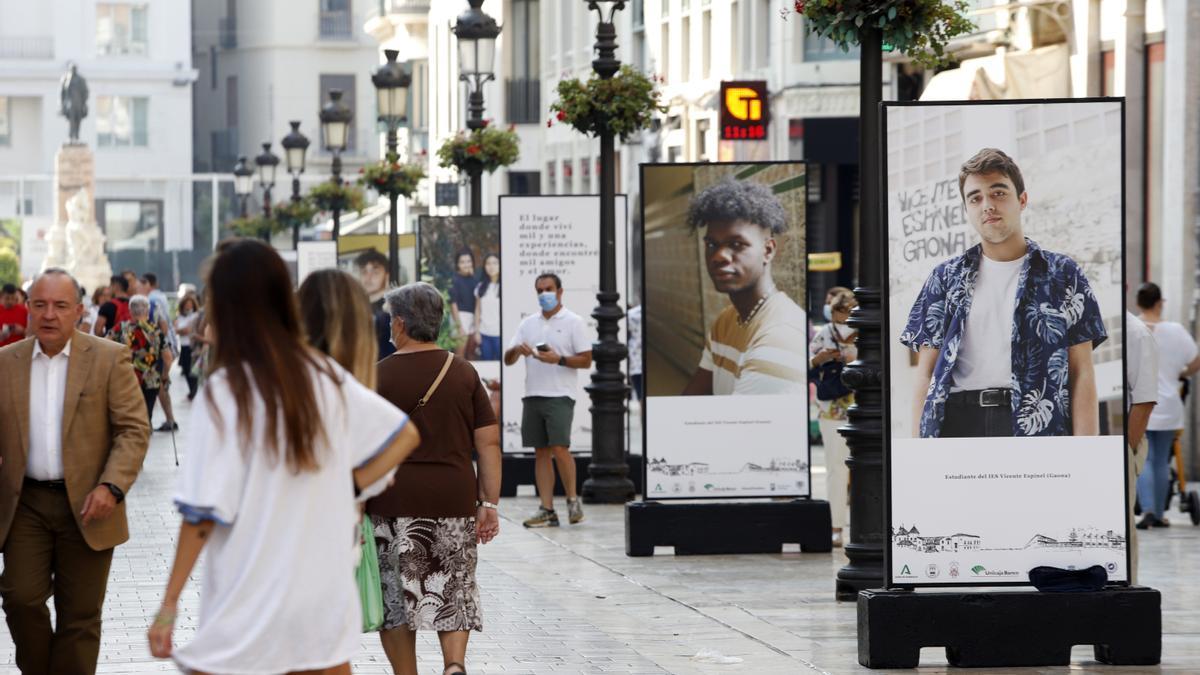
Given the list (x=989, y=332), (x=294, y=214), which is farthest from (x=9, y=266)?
(x=989, y=332)

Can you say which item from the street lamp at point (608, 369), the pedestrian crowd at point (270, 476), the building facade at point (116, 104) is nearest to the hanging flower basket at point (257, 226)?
the building facade at point (116, 104)

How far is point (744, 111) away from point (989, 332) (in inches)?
494

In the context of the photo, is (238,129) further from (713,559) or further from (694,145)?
(713,559)

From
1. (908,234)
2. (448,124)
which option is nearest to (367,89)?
(448,124)

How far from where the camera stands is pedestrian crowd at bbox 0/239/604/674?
20.4ft

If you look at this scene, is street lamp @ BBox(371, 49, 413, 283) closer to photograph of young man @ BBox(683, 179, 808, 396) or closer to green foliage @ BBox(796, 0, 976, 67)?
photograph of young man @ BBox(683, 179, 808, 396)

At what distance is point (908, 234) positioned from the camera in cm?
1109

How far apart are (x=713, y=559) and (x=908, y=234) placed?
219 inches

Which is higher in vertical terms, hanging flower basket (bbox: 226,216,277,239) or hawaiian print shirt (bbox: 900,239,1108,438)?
hanging flower basket (bbox: 226,216,277,239)

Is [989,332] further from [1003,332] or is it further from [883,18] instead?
[883,18]

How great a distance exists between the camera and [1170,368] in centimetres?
1847

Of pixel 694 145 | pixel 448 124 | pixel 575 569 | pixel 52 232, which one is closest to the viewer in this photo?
pixel 575 569

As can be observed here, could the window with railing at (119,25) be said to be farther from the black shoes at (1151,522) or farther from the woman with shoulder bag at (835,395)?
the woman with shoulder bag at (835,395)

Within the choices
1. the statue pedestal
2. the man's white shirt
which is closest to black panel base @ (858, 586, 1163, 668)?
the man's white shirt
